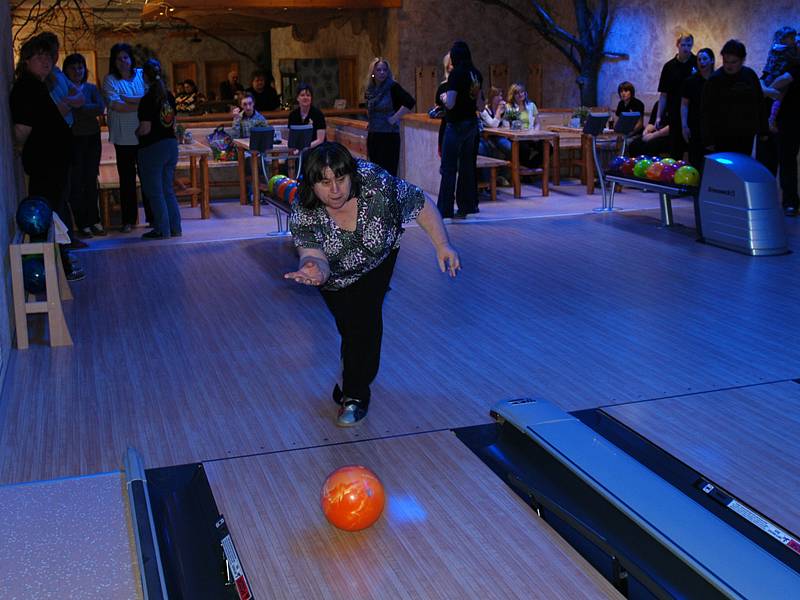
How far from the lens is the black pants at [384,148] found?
712 centimetres

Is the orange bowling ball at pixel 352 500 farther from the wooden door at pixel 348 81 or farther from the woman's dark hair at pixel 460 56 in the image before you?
the wooden door at pixel 348 81

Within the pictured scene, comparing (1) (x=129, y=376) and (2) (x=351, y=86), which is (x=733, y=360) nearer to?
(1) (x=129, y=376)

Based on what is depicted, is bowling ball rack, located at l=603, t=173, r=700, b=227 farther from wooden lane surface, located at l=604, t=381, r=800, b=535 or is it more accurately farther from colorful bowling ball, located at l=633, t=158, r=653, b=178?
wooden lane surface, located at l=604, t=381, r=800, b=535

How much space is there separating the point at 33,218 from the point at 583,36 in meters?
8.08

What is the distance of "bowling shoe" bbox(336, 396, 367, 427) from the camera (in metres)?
3.19

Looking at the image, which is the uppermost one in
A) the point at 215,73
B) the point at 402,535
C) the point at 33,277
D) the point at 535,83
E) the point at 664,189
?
the point at 215,73

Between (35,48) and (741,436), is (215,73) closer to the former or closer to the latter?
(35,48)

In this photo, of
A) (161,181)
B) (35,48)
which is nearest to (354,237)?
(35,48)

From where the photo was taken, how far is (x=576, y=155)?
9.73 meters

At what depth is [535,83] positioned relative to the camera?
12281 millimetres

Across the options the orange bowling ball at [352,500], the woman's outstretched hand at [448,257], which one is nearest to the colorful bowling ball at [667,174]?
the woman's outstretched hand at [448,257]

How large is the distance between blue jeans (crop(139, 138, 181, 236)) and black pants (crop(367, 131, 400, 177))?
1500mm

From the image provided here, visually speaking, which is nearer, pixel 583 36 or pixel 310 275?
pixel 310 275

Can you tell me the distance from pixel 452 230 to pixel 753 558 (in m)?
4.82
